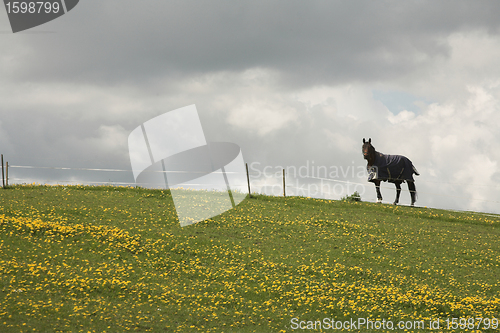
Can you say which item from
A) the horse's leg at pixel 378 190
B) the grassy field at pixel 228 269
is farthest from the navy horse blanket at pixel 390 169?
the grassy field at pixel 228 269

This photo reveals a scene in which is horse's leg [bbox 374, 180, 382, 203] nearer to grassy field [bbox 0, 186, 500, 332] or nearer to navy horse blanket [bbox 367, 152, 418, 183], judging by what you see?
navy horse blanket [bbox 367, 152, 418, 183]

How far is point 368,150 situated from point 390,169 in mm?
2784

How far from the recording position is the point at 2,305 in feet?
40.3

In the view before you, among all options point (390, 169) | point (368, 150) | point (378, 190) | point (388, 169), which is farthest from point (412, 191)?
point (368, 150)

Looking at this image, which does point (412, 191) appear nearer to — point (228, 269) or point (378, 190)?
point (378, 190)

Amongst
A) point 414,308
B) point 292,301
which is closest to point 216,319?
point 292,301

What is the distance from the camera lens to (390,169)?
34.2m

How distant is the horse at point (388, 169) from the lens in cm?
3367

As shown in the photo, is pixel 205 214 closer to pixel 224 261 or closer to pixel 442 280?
pixel 224 261

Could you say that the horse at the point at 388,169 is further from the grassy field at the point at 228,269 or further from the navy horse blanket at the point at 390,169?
the grassy field at the point at 228,269

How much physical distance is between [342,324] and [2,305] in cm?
1058

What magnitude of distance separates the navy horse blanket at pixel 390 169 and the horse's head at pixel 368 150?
0.67 meters

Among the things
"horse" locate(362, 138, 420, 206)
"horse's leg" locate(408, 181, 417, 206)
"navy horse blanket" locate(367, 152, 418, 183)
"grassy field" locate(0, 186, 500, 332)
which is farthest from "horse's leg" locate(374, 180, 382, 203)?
"grassy field" locate(0, 186, 500, 332)

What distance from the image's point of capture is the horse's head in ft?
109
